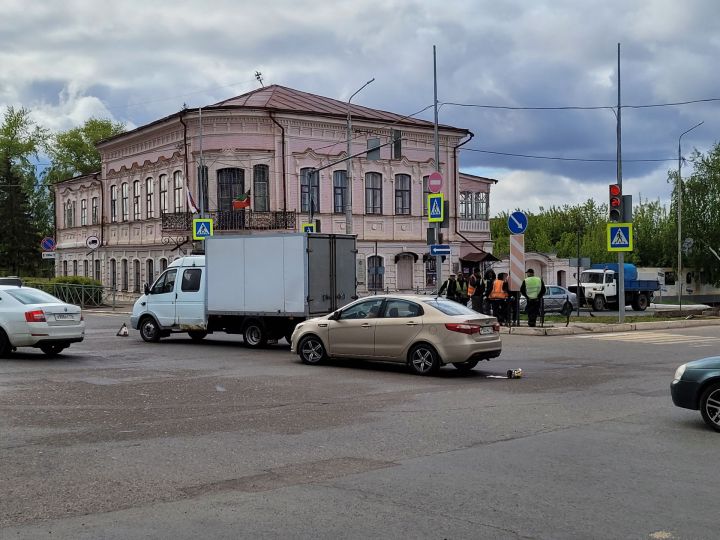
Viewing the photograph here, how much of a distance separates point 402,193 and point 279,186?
25.3 ft

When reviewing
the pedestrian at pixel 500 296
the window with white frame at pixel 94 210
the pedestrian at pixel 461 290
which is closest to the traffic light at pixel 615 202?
the pedestrian at pixel 500 296

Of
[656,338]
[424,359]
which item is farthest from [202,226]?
[424,359]

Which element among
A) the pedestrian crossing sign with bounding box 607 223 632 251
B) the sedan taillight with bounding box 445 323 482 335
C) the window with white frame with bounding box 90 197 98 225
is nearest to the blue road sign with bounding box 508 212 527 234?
the pedestrian crossing sign with bounding box 607 223 632 251

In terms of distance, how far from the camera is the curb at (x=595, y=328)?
961 inches

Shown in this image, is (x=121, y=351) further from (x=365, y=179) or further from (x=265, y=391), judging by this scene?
(x=365, y=179)

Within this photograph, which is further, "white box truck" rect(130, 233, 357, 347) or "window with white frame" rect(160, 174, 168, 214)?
"window with white frame" rect(160, 174, 168, 214)

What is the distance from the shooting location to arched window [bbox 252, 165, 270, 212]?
41250 millimetres

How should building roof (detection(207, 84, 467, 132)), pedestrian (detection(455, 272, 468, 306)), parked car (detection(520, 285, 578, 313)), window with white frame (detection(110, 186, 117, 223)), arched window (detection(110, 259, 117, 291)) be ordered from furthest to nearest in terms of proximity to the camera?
window with white frame (detection(110, 186, 117, 223)) < arched window (detection(110, 259, 117, 291)) < building roof (detection(207, 84, 467, 132)) < parked car (detection(520, 285, 578, 313)) < pedestrian (detection(455, 272, 468, 306))

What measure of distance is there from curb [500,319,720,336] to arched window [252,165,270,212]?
19.0 meters

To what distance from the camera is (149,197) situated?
46156 millimetres

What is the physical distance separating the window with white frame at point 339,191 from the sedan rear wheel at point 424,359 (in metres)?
28.8

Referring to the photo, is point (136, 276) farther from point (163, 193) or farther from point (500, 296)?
point (500, 296)

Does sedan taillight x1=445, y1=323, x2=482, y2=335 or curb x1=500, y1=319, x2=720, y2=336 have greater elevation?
sedan taillight x1=445, y1=323, x2=482, y2=335

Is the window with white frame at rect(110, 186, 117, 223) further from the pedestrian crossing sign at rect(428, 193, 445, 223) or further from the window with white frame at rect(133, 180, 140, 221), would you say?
the pedestrian crossing sign at rect(428, 193, 445, 223)
